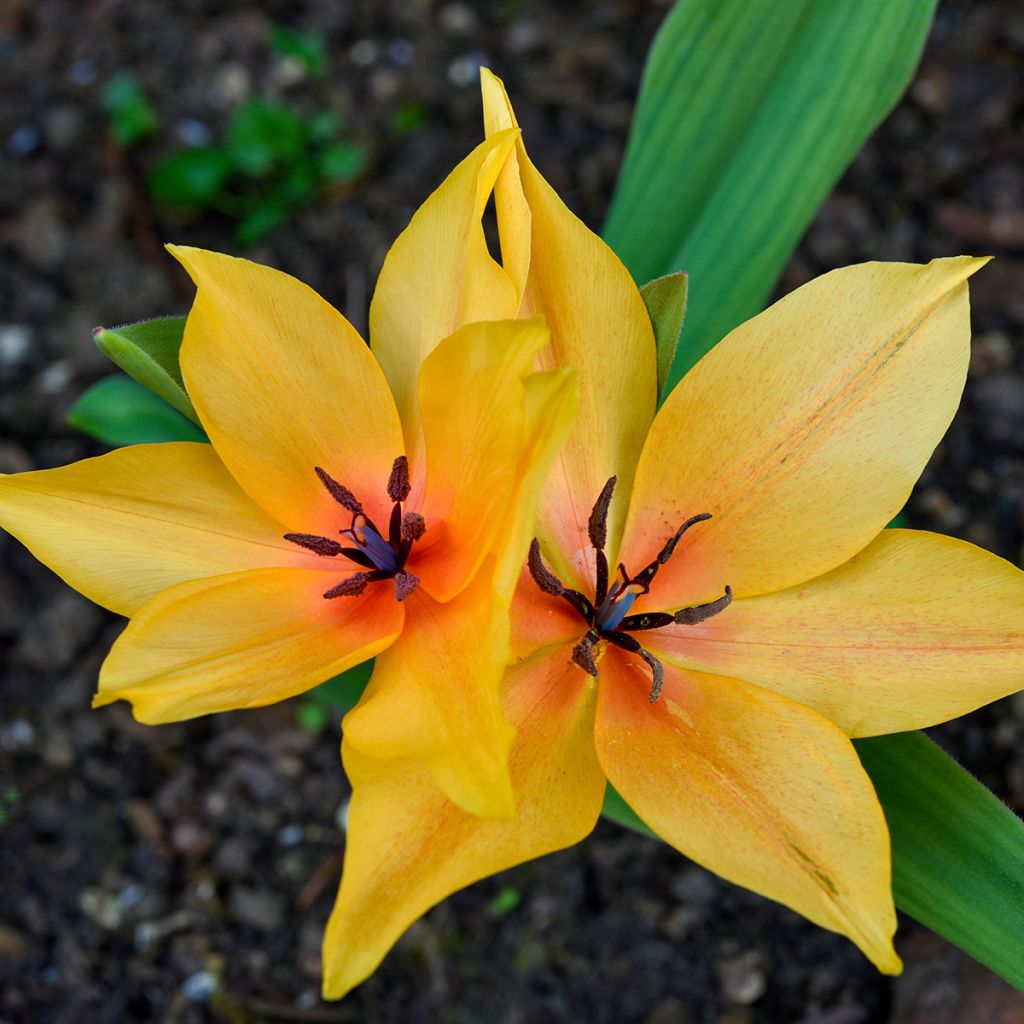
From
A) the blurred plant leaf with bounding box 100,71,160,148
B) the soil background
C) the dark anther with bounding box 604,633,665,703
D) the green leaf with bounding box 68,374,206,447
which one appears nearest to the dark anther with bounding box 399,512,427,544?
the dark anther with bounding box 604,633,665,703

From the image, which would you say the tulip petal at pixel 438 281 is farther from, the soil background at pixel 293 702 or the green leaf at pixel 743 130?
the soil background at pixel 293 702

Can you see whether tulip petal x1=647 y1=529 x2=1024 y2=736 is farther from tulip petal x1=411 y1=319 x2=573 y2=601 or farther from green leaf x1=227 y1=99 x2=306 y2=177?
green leaf x1=227 y1=99 x2=306 y2=177

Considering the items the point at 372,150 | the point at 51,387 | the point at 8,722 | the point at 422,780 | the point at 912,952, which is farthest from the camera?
the point at 372,150

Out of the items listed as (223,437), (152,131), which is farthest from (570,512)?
(152,131)

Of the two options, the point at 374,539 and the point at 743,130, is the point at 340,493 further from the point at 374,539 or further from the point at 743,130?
the point at 743,130

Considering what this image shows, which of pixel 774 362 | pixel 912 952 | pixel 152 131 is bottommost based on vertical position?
pixel 912 952

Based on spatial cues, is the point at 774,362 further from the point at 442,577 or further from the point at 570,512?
the point at 442,577
